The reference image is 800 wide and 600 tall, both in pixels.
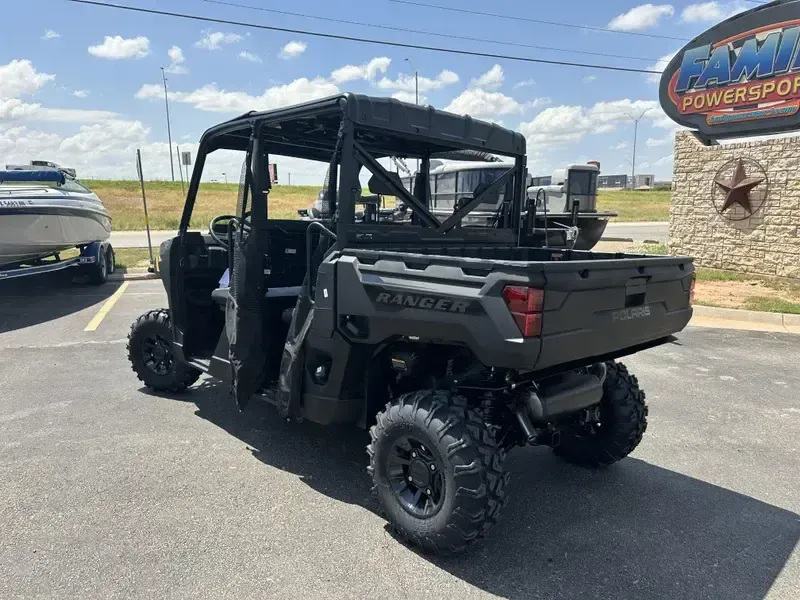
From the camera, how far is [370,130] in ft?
11.2

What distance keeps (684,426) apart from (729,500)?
1.20 meters

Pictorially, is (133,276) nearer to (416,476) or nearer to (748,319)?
(416,476)

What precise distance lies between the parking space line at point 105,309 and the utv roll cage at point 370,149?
4.30 m

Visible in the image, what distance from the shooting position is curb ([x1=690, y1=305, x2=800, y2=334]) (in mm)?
8305

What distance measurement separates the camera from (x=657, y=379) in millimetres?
5945

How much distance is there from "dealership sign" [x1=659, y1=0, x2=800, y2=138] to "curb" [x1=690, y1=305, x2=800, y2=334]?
183 inches

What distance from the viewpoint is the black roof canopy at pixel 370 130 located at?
337 cm

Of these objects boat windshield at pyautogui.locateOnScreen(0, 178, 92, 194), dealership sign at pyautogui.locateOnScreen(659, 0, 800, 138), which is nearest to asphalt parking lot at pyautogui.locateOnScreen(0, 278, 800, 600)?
boat windshield at pyautogui.locateOnScreen(0, 178, 92, 194)

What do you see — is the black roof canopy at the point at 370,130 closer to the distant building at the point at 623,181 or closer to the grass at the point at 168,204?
the grass at the point at 168,204

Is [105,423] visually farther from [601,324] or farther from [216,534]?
[601,324]

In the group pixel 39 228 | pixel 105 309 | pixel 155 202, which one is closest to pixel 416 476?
pixel 105 309

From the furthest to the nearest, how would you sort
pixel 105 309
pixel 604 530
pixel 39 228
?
pixel 39 228, pixel 105 309, pixel 604 530

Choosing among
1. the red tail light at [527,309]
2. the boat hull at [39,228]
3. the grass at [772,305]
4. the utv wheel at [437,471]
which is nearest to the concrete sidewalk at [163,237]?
the boat hull at [39,228]

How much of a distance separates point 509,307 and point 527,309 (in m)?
0.08
